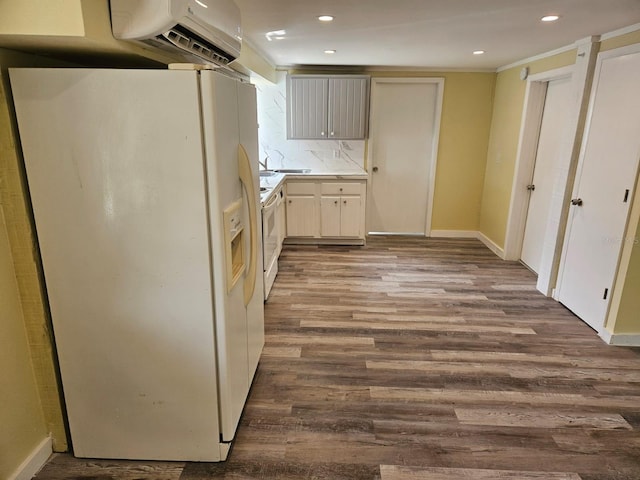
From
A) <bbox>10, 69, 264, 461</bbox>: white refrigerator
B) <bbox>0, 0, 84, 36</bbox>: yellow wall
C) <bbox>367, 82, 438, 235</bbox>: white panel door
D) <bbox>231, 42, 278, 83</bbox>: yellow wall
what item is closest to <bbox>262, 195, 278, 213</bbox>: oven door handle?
<bbox>231, 42, 278, 83</bbox>: yellow wall

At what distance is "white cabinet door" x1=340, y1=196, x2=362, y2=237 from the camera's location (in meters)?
4.97

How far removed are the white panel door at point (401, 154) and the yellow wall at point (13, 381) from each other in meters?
4.49

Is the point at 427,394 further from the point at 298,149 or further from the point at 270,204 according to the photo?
the point at 298,149

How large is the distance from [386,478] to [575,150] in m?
3.00

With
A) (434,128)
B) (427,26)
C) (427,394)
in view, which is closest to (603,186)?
(427,26)

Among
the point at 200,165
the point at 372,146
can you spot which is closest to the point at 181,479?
Result: the point at 200,165

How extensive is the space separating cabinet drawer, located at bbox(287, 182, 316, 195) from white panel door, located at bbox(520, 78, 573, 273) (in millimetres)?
2495

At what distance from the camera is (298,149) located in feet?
17.9

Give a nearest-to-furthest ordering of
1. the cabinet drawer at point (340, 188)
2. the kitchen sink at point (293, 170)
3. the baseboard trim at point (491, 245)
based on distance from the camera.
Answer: the baseboard trim at point (491, 245), the cabinet drawer at point (340, 188), the kitchen sink at point (293, 170)

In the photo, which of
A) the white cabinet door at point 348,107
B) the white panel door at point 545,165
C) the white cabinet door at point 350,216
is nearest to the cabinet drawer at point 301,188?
the white cabinet door at point 350,216

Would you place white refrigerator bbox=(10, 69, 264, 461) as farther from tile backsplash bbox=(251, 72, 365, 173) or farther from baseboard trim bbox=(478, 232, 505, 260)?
baseboard trim bbox=(478, 232, 505, 260)

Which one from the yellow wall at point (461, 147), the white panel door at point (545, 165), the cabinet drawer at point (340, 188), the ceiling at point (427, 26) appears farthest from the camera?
the yellow wall at point (461, 147)

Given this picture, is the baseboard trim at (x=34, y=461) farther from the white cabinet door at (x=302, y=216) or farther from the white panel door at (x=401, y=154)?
the white panel door at (x=401, y=154)

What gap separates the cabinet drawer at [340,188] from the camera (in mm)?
4922
